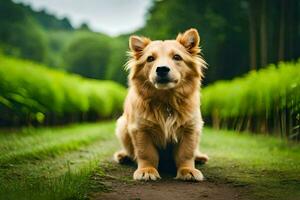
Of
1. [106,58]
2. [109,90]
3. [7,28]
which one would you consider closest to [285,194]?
[109,90]

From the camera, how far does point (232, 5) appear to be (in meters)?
29.5

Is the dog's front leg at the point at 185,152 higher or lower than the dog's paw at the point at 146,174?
higher

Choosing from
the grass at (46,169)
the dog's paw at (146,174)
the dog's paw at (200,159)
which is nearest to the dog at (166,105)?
the dog's paw at (146,174)

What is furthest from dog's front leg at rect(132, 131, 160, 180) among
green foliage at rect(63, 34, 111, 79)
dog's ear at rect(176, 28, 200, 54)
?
green foliage at rect(63, 34, 111, 79)

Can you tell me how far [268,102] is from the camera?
38.0ft

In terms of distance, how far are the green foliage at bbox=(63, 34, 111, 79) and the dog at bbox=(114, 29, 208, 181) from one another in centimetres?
3924

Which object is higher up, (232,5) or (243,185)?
(232,5)

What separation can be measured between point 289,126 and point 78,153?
4.35 meters

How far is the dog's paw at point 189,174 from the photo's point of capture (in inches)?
235

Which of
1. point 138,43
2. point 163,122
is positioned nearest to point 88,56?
point 138,43

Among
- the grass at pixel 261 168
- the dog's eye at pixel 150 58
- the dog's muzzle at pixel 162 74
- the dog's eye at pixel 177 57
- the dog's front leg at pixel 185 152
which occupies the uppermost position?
the dog's eye at pixel 177 57

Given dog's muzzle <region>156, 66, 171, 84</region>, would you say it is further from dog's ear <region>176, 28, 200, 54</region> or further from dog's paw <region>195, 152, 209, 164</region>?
dog's paw <region>195, 152, 209, 164</region>

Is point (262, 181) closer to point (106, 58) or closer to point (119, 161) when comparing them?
point (119, 161)

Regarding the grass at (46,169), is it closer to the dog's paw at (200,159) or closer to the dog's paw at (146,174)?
the dog's paw at (146,174)
